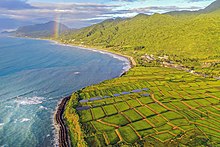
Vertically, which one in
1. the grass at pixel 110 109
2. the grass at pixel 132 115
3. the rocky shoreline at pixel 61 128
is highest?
the grass at pixel 132 115

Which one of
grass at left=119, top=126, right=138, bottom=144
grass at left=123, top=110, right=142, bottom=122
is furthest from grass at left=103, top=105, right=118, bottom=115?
grass at left=119, top=126, right=138, bottom=144

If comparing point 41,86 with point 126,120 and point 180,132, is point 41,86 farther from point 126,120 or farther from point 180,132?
point 180,132

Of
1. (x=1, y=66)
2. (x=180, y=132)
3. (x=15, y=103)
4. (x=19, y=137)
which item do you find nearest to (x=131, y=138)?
(x=180, y=132)

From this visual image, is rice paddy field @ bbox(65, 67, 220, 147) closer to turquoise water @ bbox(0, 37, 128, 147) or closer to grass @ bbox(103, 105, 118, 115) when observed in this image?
grass @ bbox(103, 105, 118, 115)

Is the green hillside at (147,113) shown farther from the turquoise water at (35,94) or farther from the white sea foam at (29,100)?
the white sea foam at (29,100)

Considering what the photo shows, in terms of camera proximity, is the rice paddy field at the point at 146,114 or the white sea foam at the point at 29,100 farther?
the white sea foam at the point at 29,100

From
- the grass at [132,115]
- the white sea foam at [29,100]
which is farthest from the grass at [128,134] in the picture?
the white sea foam at [29,100]
